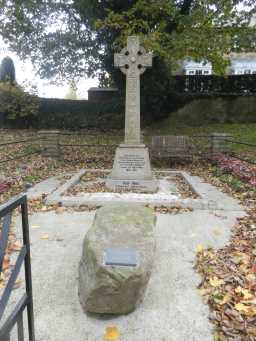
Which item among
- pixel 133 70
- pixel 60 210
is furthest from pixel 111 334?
pixel 133 70

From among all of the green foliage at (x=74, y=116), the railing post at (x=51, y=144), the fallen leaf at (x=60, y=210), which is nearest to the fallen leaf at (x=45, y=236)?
the fallen leaf at (x=60, y=210)

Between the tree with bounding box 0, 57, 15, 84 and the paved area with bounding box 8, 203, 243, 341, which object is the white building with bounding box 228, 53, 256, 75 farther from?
the paved area with bounding box 8, 203, 243, 341

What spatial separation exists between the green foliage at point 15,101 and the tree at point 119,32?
4.81 feet

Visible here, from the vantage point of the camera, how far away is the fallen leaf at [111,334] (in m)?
2.57

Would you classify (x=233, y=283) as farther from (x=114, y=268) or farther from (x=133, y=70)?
(x=133, y=70)

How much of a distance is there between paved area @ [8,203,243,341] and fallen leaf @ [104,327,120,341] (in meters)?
0.04

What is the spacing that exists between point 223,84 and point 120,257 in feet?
56.0

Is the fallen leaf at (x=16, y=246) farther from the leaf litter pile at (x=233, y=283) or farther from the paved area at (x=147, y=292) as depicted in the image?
the leaf litter pile at (x=233, y=283)

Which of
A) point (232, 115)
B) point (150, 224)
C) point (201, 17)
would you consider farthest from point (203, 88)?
point (150, 224)

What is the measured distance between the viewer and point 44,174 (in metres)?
8.98

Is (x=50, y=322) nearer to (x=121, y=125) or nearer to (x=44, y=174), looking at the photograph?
(x=44, y=174)

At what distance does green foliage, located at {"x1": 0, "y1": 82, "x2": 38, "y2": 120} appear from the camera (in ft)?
54.1

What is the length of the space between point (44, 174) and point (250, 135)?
363 inches

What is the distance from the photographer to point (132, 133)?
7703 millimetres
